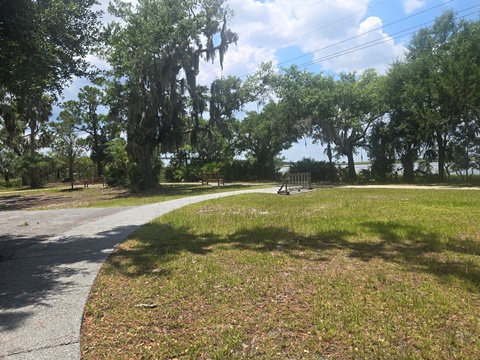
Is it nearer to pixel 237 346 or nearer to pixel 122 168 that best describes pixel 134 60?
pixel 122 168

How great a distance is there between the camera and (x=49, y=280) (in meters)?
4.39

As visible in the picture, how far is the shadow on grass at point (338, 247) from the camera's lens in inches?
180

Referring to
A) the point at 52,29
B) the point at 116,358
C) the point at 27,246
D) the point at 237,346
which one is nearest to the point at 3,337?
the point at 116,358

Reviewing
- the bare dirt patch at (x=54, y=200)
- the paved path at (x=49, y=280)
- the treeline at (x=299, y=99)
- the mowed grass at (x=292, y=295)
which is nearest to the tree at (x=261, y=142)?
the treeline at (x=299, y=99)

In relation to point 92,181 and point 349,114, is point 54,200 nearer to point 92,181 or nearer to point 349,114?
point 92,181

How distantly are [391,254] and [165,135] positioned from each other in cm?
1866

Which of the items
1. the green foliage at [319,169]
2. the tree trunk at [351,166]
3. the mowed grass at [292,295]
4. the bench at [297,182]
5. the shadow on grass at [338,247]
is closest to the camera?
the mowed grass at [292,295]

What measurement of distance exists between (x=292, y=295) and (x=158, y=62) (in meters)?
19.6

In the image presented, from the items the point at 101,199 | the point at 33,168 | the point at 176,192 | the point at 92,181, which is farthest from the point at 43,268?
the point at 33,168

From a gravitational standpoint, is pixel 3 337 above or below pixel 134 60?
below

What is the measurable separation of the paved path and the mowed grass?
0.19 metres

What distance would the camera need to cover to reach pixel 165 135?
72.0ft

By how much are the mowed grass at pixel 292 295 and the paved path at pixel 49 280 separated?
0.62 ft

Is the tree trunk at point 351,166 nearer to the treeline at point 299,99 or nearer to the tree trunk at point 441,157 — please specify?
the treeline at point 299,99
